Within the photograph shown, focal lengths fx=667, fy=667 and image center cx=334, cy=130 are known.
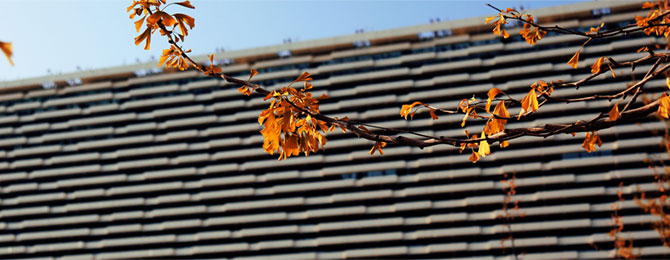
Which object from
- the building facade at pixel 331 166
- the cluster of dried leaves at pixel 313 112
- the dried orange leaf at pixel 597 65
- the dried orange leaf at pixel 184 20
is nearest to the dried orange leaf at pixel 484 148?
the cluster of dried leaves at pixel 313 112

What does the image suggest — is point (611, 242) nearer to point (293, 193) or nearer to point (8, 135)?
point (293, 193)

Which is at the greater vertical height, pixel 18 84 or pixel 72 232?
pixel 18 84

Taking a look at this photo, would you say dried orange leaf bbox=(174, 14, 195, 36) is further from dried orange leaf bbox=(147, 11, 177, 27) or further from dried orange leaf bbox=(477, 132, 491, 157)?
dried orange leaf bbox=(477, 132, 491, 157)

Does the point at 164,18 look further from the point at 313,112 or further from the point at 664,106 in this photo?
the point at 664,106

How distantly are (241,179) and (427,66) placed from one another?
40.7 feet

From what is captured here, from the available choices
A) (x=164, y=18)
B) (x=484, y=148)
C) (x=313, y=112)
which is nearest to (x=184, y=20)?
(x=164, y=18)

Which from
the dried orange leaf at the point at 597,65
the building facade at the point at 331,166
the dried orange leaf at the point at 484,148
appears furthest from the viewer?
the building facade at the point at 331,166

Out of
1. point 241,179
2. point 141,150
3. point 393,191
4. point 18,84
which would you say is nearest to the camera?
point 393,191

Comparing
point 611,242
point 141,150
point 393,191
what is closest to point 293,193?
point 393,191

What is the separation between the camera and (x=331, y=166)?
3722 cm

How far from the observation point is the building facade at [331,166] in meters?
33.8

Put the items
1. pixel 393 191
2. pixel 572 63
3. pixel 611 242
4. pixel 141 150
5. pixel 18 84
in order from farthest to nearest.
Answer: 1. pixel 18 84
2. pixel 141 150
3. pixel 393 191
4. pixel 611 242
5. pixel 572 63

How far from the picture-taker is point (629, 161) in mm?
33094

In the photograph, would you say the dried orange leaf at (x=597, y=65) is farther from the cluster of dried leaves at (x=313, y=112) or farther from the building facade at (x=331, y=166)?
the building facade at (x=331, y=166)
